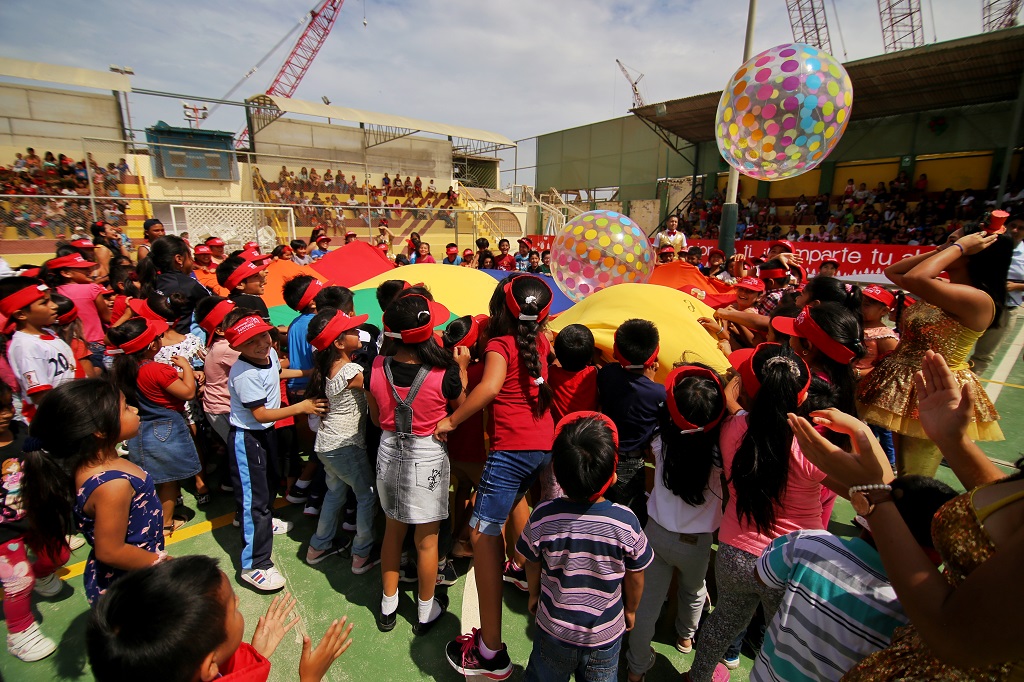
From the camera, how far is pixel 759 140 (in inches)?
163

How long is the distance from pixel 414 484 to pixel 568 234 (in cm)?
314

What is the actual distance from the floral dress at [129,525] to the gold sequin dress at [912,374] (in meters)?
3.83

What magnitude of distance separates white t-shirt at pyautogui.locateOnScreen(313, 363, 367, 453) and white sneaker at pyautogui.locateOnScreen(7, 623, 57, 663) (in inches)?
61.6

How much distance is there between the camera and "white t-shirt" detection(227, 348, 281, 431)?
8.85 ft

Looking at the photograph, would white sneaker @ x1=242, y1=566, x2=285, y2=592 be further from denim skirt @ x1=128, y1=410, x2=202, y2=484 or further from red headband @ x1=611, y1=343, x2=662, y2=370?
red headband @ x1=611, y1=343, x2=662, y2=370

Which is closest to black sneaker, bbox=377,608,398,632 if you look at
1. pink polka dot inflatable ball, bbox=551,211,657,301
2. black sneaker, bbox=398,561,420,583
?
black sneaker, bbox=398,561,420,583

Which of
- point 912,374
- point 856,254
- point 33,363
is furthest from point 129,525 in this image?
point 856,254

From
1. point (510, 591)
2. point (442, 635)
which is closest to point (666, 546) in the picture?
point (510, 591)

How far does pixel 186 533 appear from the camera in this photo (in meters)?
3.34

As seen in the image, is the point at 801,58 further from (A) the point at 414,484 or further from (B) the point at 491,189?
(B) the point at 491,189

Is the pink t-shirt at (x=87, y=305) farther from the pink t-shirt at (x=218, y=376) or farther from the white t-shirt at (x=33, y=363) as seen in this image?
the pink t-shirt at (x=218, y=376)

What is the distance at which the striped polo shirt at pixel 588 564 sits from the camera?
172 centimetres

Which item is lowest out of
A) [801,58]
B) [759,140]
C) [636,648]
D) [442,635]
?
[442,635]

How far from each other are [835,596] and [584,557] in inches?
30.3
